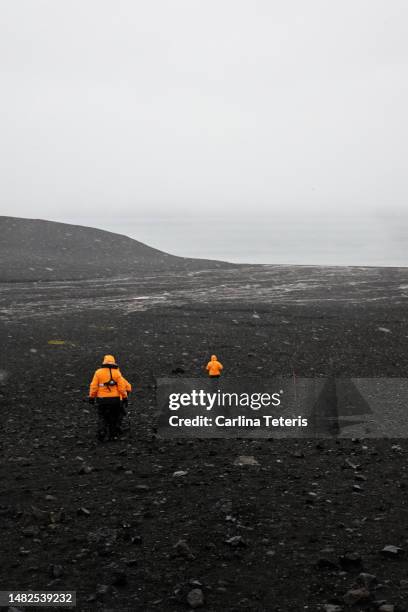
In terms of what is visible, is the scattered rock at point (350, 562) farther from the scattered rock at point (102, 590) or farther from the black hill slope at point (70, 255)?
the black hill slope at point (70, 255)

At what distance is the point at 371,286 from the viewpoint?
4709cm

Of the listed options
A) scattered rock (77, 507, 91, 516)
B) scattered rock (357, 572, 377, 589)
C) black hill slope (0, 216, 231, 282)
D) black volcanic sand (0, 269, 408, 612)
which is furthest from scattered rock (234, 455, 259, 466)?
black hill slope (0, 216, 231, 282)

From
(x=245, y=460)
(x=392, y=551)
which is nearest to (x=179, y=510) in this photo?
(x=245, y=460)

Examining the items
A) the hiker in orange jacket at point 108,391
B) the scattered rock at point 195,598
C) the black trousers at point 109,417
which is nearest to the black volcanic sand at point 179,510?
the scattered rock at point 195,598

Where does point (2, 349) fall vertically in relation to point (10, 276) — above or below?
below

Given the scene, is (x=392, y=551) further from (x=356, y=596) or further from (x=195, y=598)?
(x=195, y=598)

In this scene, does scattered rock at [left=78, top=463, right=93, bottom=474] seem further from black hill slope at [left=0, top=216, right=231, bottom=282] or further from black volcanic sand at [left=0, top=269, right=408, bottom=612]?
black hill slope at [left=0, top=216, right=231, bottom=282]

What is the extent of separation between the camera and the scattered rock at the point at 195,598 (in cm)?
615

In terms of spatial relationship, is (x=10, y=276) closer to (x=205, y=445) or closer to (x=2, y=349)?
(x=2, y=349)

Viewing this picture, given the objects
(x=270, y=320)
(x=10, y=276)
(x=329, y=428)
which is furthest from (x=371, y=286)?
(x=329, y=428)

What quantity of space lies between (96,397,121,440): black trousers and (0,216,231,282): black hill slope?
36.3 m

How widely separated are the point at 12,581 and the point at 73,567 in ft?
Answer: 2.19

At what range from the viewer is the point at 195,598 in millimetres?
6223

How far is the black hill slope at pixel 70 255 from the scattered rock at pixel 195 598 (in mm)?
42306
